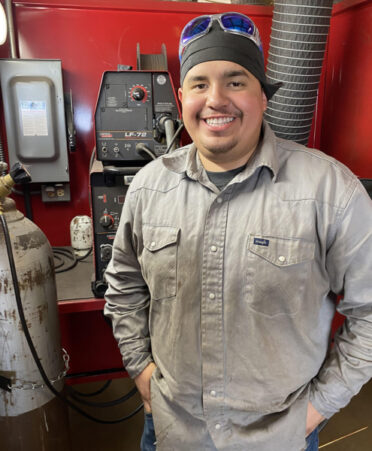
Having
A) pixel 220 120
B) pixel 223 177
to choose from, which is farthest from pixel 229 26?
pixel 223 177

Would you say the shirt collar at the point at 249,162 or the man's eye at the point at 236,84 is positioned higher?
the man's eye at the point at 236,84

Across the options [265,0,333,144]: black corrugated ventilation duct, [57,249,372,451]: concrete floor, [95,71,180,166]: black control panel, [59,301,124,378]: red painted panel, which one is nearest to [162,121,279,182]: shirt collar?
[95,71,180,166]: black control panel

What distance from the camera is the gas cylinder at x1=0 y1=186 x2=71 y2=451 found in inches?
45.4

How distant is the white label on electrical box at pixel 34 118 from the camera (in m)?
1.61

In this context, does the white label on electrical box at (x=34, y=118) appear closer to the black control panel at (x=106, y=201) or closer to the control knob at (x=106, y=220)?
the black control panel at (x=106, y=201)

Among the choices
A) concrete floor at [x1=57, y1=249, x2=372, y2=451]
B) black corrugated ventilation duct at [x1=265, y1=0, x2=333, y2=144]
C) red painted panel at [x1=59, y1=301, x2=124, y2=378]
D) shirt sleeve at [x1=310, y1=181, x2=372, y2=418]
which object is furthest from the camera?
red painted panel at [x1=59, y1=301, x2=124, y2=378]

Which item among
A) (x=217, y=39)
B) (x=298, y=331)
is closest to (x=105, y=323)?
(x=298, y=331)

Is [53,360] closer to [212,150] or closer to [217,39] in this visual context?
[212,150]

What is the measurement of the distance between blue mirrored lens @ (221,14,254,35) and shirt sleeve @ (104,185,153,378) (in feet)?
1.93

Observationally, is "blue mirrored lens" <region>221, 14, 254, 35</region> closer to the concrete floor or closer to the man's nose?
the man's nose

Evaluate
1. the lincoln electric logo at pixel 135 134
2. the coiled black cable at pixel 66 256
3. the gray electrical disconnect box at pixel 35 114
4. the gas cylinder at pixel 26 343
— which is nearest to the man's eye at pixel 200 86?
the lincoln electric logo at pixel 135 134

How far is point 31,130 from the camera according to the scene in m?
1.64

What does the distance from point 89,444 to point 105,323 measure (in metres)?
0.59

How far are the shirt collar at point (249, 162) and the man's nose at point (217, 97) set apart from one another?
0.46 ft
